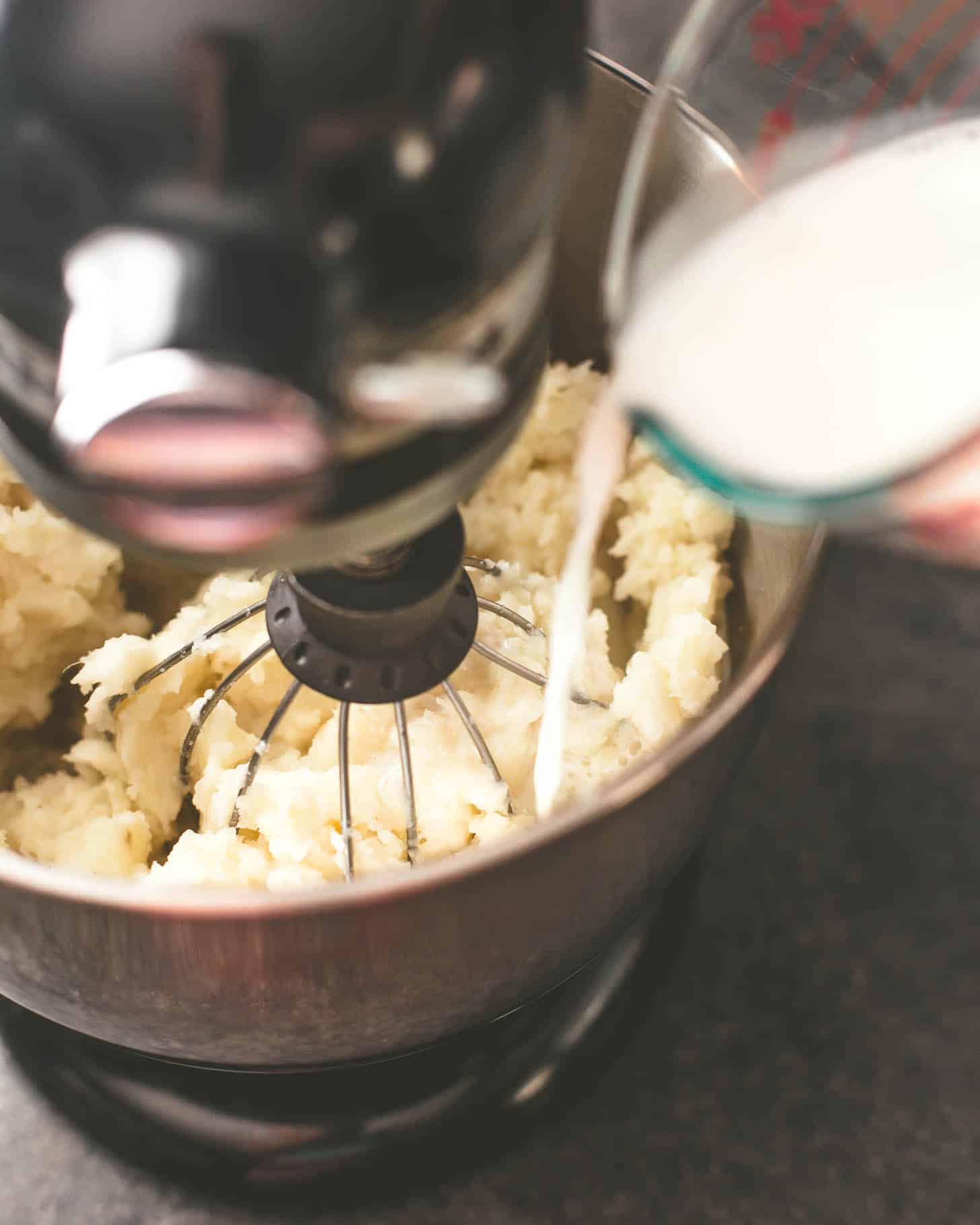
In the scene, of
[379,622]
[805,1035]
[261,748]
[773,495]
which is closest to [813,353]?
[773,495]

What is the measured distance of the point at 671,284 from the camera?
556mm

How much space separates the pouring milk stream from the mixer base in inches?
9.1

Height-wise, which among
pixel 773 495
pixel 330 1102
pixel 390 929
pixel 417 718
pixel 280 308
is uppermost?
pixel 280 308

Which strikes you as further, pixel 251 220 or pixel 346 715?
pixel 346 715

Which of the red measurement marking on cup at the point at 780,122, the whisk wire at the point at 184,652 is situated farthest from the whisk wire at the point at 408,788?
the red measurement marking on cup at the point at 780,122

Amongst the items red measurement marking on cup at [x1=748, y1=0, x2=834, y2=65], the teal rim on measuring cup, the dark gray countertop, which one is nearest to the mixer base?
the dark gray countertop

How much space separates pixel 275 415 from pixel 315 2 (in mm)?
113

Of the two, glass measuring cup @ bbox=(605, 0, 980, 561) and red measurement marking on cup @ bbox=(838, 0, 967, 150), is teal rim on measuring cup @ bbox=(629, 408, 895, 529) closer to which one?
glass measuring cup @ bbox=(605, 0, 980, 561)

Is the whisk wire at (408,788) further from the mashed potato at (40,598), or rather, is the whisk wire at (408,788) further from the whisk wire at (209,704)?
the mashed potato at (40,598)

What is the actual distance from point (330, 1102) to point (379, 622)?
325 mm

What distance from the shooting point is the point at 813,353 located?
544 mm

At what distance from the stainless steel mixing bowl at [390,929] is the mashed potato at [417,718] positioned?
9cm

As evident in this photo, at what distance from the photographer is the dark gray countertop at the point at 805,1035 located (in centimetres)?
71

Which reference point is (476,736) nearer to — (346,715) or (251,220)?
(346,715)
